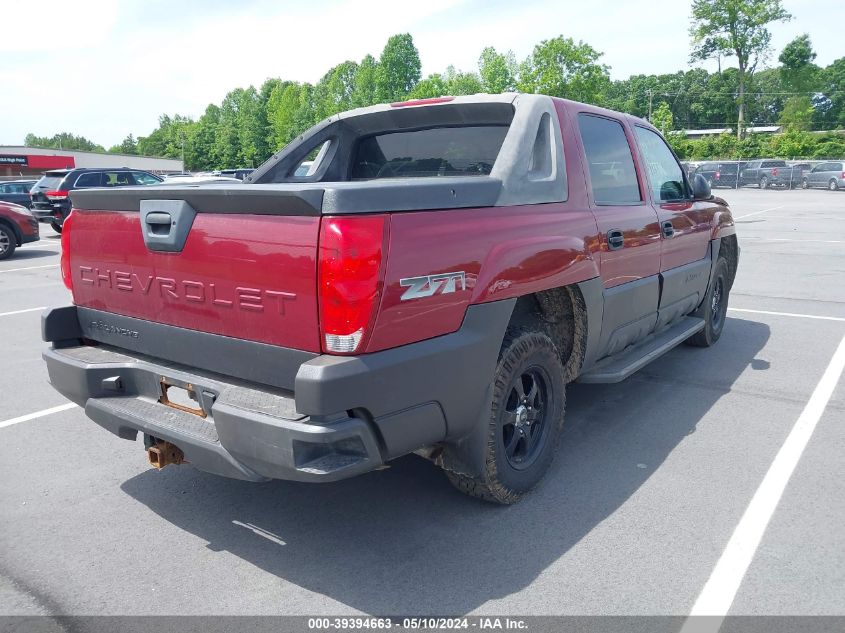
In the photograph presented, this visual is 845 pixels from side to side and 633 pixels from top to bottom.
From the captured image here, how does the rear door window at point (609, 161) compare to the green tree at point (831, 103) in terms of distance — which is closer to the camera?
the rear door window at point (609, 161)

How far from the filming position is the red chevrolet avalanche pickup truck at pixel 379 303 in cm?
250

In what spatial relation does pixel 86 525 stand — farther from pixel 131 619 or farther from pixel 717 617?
pixel 717 617

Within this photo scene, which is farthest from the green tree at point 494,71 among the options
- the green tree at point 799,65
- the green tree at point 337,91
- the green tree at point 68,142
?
the green tree at point 68,142

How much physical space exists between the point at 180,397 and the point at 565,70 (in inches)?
2157

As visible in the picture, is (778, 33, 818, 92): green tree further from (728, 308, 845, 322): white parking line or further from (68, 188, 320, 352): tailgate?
(68, 188, 320, 352): tailgate

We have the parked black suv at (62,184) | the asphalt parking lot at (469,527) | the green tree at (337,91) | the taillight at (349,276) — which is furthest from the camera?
the green tree at (337,91)

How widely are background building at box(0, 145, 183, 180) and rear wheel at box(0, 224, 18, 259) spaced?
4048 cm

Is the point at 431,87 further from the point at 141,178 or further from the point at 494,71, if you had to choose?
the point at 141,178

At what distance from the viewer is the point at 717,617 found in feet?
8.43

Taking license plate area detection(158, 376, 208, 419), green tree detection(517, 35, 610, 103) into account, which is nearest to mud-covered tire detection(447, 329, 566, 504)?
license plate area detection(158, 376, 208, 419)

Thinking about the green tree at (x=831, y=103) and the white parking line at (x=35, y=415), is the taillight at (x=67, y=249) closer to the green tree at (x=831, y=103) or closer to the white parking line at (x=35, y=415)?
the white parking line at (x=35, y=415)

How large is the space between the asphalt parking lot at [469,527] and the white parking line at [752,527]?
0.01m

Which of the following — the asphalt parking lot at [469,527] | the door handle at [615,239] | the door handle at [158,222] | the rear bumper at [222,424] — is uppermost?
the door handle at [158,222]

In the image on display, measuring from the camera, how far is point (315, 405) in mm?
2406
